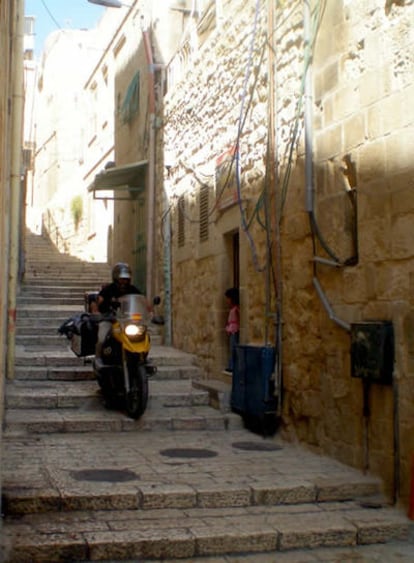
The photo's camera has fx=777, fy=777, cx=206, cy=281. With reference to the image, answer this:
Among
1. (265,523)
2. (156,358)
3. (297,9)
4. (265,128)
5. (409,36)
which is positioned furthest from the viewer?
(156,358)

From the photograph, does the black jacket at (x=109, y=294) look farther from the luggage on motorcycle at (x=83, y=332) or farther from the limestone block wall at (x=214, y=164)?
the limestone block wall at (x=214, y=164)

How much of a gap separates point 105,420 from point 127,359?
0.63 m

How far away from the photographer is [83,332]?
8305mm

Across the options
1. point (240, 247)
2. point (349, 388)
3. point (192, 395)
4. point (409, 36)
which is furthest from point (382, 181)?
point (192, 395)

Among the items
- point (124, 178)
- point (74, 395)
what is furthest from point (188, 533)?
point (124, 178)

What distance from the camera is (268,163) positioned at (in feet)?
24.5

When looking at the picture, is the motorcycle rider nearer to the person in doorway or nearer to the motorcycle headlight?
the motorcycle headlight

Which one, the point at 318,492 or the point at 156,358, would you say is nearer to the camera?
the point at 318,492

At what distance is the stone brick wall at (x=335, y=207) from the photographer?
532cm

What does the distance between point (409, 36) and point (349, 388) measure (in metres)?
2.58

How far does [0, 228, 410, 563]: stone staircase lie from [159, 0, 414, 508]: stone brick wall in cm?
48

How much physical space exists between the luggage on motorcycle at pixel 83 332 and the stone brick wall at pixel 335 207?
1.60 metres

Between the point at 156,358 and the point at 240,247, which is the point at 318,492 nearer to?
the point at 240,247

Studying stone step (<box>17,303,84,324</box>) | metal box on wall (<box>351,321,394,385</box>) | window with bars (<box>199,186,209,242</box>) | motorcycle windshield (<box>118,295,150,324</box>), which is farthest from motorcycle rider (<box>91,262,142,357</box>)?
stone step (<box>17,303,84,324</box>)
